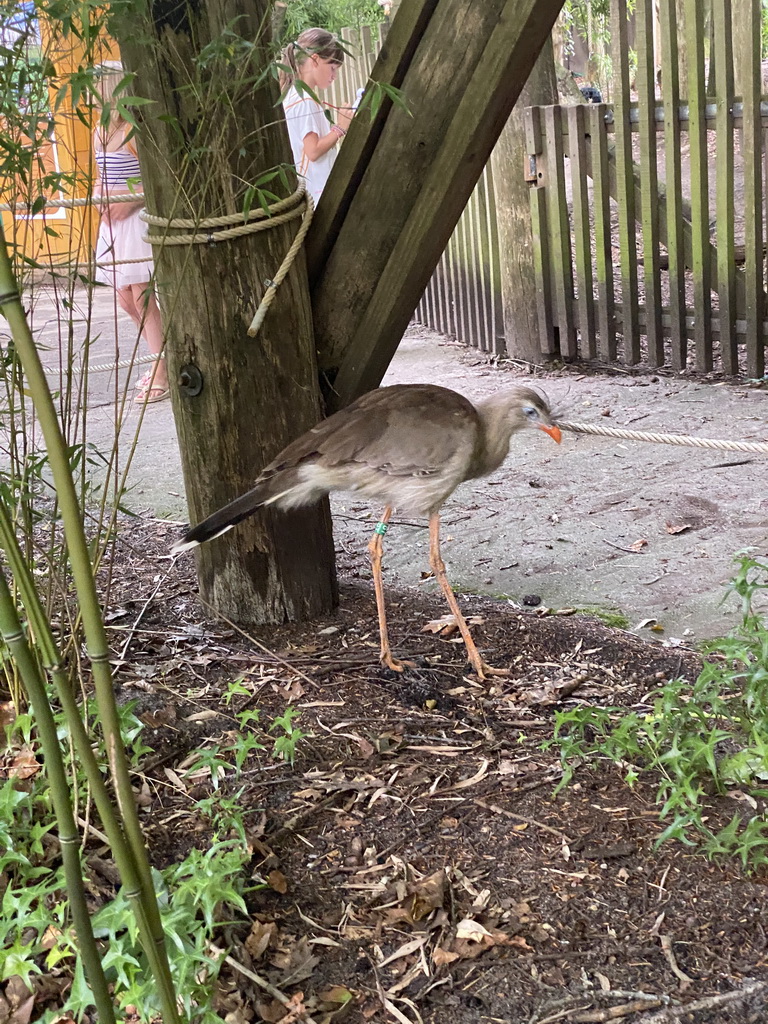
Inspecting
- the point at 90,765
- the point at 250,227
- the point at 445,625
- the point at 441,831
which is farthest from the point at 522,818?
the point at 250,227

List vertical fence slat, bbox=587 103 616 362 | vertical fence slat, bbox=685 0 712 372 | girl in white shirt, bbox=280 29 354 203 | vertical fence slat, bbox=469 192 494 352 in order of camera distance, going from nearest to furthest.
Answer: girl in white shirt, bbox=280 29 354 203
vertical fence slat, bbox=685 0 712 372
vertical fence slat, bbox=587 103 616 362
vertical fence slat, bbox=469 192 494 352

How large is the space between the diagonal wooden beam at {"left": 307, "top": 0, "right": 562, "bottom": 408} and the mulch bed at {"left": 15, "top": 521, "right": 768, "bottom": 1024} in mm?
984

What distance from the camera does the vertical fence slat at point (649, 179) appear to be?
623 cm

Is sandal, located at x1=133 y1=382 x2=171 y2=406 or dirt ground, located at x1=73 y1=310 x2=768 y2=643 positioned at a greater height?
sandal, located at x1=133 y1=382 x2=171 y2=406

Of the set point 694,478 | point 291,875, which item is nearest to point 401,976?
point 291,875

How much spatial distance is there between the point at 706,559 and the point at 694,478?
98cm

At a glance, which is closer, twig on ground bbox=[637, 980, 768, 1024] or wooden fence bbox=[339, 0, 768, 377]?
twig on ground bbox=[637, 980, 768, 1024]

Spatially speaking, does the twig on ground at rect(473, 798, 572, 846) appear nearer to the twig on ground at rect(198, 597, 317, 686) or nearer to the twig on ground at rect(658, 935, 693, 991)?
the twig on ground at rect(658, 935, 693, 991)

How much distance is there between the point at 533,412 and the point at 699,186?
3.48 meters

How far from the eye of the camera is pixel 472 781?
111 inches

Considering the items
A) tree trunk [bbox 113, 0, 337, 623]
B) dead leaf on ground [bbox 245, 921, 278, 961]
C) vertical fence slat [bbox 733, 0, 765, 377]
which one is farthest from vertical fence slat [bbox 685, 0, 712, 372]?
dead leaf on ground [bbox 245, 921, 278, 961]

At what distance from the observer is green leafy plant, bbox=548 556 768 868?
7.97 feet

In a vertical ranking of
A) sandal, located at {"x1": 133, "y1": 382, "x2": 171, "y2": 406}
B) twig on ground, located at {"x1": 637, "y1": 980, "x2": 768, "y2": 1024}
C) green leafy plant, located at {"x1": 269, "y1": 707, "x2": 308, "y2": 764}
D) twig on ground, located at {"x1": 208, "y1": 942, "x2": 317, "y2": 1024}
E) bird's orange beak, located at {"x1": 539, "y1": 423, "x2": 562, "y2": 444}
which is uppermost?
bird's orange beak, located at {"x1": 539, "y1": 423, "x2": 562, "y2": 444}

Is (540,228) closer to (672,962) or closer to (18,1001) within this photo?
(672,962)
